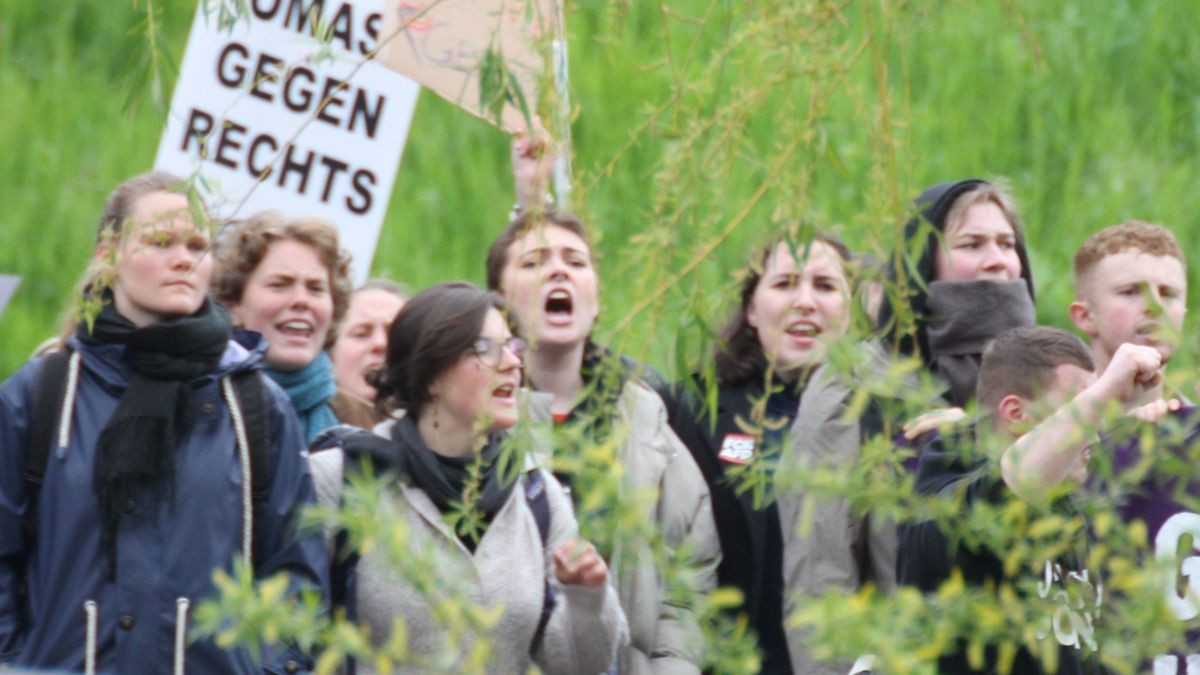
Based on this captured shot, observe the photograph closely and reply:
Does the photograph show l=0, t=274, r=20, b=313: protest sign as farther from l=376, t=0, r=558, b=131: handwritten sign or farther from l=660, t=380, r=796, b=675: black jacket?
l=660, t=380, r=796, b=675: black jacket

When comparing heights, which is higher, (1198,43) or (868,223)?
(1198,43)

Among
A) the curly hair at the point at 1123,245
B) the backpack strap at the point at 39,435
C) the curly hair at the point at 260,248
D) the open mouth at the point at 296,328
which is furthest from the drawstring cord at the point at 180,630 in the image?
the curly hair at the point at 1123,245

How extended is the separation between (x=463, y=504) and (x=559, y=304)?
2.90ft

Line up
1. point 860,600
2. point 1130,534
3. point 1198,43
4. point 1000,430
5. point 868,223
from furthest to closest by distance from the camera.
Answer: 1. point 1198,43
2. point 1000,430
3. point 868,223
4. point 1130,534
5. point 860,600

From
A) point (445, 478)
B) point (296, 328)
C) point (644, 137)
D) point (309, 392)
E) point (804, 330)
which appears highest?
point (644, 137)

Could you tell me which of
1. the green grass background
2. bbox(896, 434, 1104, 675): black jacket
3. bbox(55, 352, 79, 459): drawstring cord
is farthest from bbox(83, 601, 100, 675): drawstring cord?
the green grass background

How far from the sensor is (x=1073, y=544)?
8.14 ft

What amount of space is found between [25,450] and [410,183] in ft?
18.8

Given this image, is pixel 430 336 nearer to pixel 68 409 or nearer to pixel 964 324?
pixel 68 409

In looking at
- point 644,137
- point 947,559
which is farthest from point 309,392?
point 644,137

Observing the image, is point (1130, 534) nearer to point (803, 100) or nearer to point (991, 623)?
point (991, 623)

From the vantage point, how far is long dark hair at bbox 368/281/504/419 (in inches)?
155

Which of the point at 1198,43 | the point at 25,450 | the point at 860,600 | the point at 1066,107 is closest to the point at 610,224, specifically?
the point at 1066,107

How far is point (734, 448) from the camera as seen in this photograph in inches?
183
